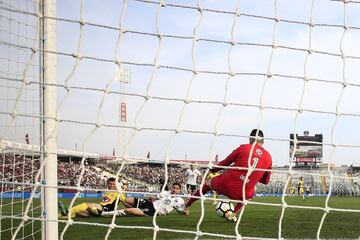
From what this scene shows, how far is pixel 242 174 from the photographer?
7184 millimetres

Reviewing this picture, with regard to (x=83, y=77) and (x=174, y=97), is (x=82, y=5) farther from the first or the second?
(x=174, y=97)

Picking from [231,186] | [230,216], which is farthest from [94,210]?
[231,186]

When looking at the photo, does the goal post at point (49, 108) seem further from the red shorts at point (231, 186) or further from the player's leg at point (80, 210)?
the player's leg at point (80, 210)

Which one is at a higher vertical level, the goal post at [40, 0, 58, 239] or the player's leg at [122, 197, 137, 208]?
the goal post at [40, 0, 58, 239]

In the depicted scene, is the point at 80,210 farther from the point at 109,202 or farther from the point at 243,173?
the point at 243,173

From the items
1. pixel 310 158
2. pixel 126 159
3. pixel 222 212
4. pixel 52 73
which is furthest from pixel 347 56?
pixel 310 158

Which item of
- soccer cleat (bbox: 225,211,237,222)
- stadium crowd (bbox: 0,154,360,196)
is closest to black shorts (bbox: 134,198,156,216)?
stadium crowd (bbox: 0,154,360,196)

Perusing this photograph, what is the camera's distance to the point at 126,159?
3473 mm

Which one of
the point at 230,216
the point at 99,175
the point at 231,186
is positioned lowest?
the point at 99,175

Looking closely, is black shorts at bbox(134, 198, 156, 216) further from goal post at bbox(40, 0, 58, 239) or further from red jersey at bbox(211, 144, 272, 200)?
goal post at bbox(40, 0, 58, 239)

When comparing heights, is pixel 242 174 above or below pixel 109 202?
above

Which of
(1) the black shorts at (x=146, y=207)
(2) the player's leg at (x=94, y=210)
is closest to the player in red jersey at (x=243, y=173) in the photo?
(1) the black shorts at (x=146, y=207)

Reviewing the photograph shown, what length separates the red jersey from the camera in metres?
6.41

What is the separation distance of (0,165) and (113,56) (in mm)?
3972
